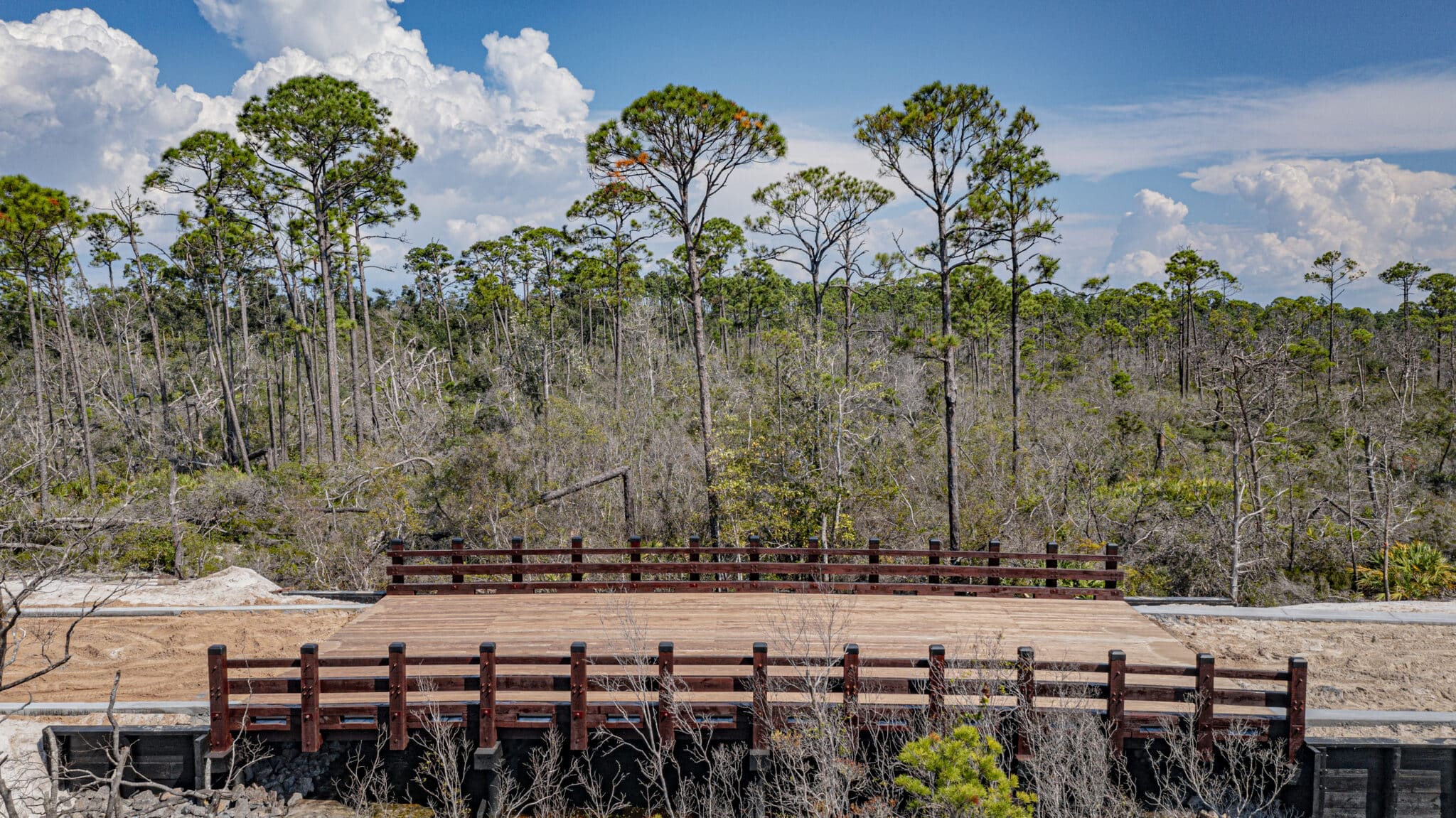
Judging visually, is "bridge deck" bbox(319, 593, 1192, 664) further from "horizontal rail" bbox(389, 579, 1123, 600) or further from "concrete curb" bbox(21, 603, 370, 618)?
"concrete curb" bbox(21, 603, 370, 618)

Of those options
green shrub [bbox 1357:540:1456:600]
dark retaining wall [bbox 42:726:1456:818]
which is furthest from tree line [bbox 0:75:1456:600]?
dark retaining wall [bbox 42:726:1456:818]

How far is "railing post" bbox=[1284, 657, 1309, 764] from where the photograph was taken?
9.47 metres

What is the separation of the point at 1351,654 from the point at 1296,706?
4450 mm

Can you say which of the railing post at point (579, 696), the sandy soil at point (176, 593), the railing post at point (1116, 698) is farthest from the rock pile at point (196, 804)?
the railing post at point (1116, 698)

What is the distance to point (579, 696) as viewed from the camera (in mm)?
9977

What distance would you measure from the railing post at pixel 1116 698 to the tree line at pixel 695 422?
10538 millimetres

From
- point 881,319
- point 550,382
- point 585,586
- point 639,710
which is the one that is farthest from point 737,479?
point 881,319

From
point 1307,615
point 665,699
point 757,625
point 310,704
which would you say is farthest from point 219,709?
point 1307,615

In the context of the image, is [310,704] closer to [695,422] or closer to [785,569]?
[785,569]

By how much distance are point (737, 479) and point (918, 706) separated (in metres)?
11.9

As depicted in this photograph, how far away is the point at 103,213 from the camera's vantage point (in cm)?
3195

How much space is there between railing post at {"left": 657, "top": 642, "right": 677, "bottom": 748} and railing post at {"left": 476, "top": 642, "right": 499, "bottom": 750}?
205 cm

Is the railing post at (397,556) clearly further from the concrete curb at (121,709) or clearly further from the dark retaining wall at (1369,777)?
the dark retaining wall at (1369,777)

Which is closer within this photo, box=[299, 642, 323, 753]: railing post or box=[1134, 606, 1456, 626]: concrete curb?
box=[299, 642, 323, 753]: railing post
